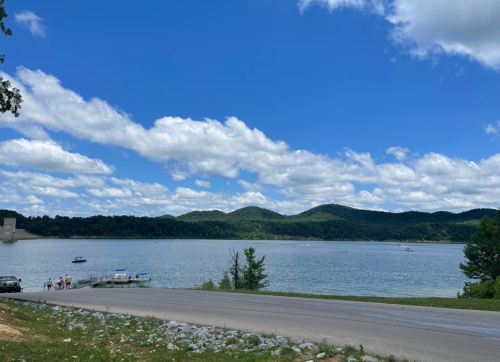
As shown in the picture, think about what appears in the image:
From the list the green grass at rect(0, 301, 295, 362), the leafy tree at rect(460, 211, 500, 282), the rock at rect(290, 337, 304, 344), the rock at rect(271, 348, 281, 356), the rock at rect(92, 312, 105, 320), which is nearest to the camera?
the green grass at rect(0, 301, 295, 362)

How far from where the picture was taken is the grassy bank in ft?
28.7

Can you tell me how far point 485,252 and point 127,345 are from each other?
49.1 metres

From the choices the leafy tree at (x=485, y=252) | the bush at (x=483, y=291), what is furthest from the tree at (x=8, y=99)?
the leafy tree at (x=485, y=252)

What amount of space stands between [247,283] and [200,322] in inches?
1115

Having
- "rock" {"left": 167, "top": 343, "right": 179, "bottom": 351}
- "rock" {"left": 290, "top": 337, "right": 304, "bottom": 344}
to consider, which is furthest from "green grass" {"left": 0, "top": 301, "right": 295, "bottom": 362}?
"rock" {"left": 290, "top": 337, "right": 304, "bottom": 344}

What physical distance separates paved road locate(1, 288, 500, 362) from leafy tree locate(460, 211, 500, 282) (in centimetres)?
3450

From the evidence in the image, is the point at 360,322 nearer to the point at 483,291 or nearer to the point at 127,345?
the point at 127,345

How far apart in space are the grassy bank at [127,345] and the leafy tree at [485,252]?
44529 millimetres

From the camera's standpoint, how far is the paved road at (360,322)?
9.55 m

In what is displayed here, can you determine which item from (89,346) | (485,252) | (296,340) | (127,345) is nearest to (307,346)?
(296,340)

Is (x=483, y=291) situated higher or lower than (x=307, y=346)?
lower

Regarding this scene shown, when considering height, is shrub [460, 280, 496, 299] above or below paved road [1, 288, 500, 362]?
below

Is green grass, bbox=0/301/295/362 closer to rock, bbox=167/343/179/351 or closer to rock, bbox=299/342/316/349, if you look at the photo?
rock, bbox=167/343/179/351

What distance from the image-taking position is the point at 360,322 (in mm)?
13352
